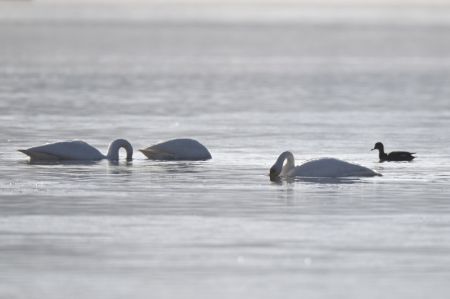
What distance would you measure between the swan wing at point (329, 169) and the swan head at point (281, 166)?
229 millimetres

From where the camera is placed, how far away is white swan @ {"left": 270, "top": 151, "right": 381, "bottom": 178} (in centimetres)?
2300

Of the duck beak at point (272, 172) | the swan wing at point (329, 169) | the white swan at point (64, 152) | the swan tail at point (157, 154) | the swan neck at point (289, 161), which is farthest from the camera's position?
the swan tail at point (157, 154)

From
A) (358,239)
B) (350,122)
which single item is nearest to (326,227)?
(358,239)

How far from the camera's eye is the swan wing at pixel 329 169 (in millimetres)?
22984

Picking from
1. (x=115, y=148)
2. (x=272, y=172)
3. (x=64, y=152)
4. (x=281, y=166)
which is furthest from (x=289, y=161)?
(x=64, y=152)

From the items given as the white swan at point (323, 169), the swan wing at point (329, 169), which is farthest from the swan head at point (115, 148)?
the swan wing at point (329, 169)

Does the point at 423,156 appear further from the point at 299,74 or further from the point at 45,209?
the point at 299,74

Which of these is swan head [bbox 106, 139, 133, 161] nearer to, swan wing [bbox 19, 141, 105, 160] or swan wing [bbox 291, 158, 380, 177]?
swan wing [bbox 19, 141, 105, 160]

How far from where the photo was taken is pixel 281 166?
23266 millimetres

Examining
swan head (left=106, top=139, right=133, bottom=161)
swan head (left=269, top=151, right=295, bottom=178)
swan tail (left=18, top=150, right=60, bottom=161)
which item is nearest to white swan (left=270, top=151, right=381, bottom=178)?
swan head (left=269, top=151, right=295, bottom=178)

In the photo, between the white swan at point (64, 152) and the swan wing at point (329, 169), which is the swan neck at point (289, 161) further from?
the white swan at point (64, 152)

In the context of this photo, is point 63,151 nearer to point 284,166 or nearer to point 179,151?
point 179,151

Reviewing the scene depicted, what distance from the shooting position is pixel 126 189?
2173 centimetres

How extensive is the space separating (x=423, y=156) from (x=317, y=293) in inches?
508
